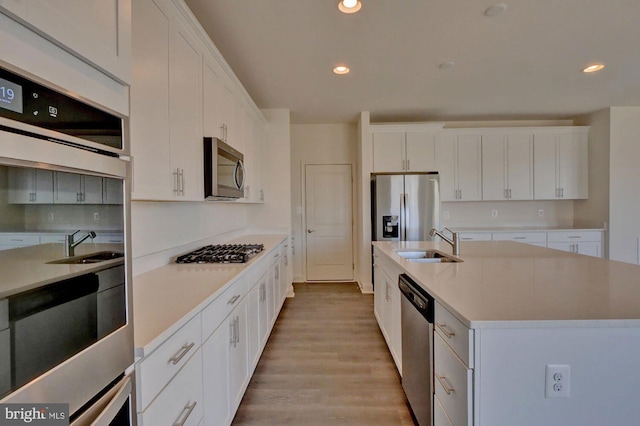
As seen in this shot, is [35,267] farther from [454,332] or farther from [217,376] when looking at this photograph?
[454,332]

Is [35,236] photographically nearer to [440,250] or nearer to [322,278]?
[440,250]

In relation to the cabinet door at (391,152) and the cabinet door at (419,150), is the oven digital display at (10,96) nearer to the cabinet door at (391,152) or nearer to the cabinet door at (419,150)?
the cabinet door at (391,152)

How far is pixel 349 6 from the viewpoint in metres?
1.90

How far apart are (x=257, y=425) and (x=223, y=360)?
22.4 inches

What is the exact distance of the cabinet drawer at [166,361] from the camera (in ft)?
2.78

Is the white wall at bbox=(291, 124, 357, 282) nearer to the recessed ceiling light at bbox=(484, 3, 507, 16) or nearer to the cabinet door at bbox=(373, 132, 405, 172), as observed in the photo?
the cabinet door at bbox=(373, 132, 405, 172)

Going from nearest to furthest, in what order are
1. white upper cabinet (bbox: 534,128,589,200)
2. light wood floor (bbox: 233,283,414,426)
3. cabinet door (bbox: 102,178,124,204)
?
cabinet door (bbox: 102,178,124,204)
light wood floor (bbox: 233,283,414,426)
white upper cabinet (bbox: 534,128,589,200)

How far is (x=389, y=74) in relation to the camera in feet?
9.62

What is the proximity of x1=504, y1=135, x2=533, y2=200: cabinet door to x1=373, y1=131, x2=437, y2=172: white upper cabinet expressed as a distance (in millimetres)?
1308

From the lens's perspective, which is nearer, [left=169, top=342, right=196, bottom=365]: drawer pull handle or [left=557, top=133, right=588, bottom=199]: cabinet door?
[left=169, top=342, right=196, bottom=365]: drawer pull handle

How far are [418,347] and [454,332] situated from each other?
18.9 inches

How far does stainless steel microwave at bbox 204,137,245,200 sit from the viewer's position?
1.93 meters

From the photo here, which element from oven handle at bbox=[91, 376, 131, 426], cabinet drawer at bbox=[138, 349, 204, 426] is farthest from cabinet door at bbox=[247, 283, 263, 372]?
oven handle at bbox=[91, 376, 131, 426]

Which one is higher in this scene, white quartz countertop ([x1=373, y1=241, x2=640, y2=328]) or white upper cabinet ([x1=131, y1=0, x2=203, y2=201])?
white upper cabinet ([x1=131, y1=0, x2=203, y2=201])
